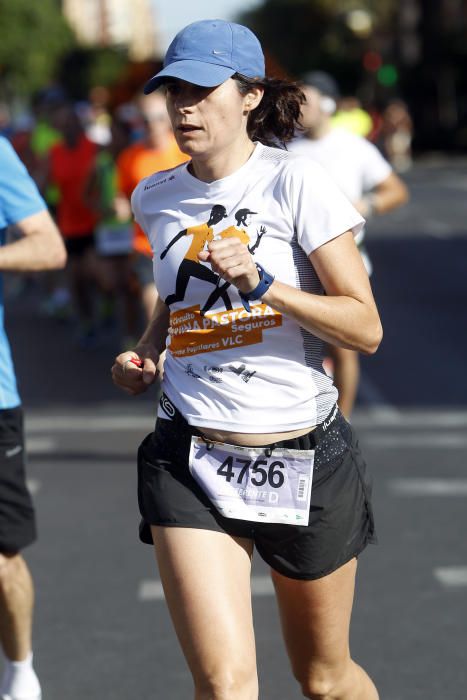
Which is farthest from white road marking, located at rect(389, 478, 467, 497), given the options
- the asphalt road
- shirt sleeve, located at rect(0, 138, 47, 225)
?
shirt sleeve, located at rect(0, 138, 47, 225)

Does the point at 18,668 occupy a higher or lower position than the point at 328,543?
lower

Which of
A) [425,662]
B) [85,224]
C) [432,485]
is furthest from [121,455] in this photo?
[85,224]

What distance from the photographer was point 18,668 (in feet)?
15.2

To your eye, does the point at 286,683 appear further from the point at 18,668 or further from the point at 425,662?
the point at 18,668

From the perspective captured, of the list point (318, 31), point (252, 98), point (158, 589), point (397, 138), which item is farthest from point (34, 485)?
point (318, 31)

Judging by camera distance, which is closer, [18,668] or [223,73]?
[223,73]

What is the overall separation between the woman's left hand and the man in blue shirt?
4.83ft

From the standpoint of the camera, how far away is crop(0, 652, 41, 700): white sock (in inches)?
183

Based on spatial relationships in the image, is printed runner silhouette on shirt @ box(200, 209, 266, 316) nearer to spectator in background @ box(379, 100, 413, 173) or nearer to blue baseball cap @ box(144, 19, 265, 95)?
blue baseball cap @ box(144, 19, 265, 95)

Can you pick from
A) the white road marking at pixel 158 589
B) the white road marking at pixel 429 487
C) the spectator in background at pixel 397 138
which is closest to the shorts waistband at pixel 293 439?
the white road marking at pixel 158 589

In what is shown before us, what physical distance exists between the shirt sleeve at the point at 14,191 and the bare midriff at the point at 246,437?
51.6 inches

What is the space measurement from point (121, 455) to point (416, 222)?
19967 millimetres

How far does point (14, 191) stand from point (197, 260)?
46.6 inches

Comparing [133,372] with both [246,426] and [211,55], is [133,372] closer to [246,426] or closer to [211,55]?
[246,426]
